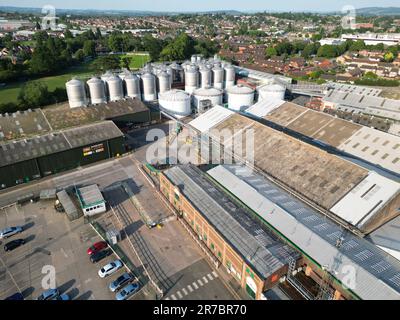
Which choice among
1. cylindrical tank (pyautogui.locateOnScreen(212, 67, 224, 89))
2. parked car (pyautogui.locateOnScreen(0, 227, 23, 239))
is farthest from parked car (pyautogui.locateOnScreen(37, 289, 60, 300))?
cylindrical tank (pyautogui.locateOnScreen(212, 67, 224, 89))

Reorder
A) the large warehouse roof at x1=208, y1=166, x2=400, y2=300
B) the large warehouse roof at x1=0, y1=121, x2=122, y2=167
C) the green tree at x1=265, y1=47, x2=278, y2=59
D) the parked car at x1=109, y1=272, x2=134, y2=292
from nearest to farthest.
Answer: the large warehouse roof at x1=208, y1=166, x2=400, y2=300
the parked car at x1=109, y1=272, x2=134, y2=292
the large warehouse roof at x1=0, y1=121, x2=122, y2=167
the green tree at x1=265, y1=47, x2=278, y2=59

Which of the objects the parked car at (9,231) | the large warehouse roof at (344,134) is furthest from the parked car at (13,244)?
the large warehouse roof at (344,134)

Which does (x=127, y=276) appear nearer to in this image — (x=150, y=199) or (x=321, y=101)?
(x=150, y=199)

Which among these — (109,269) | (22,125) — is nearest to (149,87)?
(22,125)

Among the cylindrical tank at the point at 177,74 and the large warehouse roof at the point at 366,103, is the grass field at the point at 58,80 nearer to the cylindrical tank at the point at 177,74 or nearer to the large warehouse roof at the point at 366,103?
the cylindrical tank at the point at 177,74

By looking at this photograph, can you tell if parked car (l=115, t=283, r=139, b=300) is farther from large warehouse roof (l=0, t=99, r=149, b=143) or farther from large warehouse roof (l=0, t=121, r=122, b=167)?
large warehouse roof (l=0, t=99, r=149, b=143)

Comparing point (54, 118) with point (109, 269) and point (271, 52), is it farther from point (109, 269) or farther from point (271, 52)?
point (271, 52)
